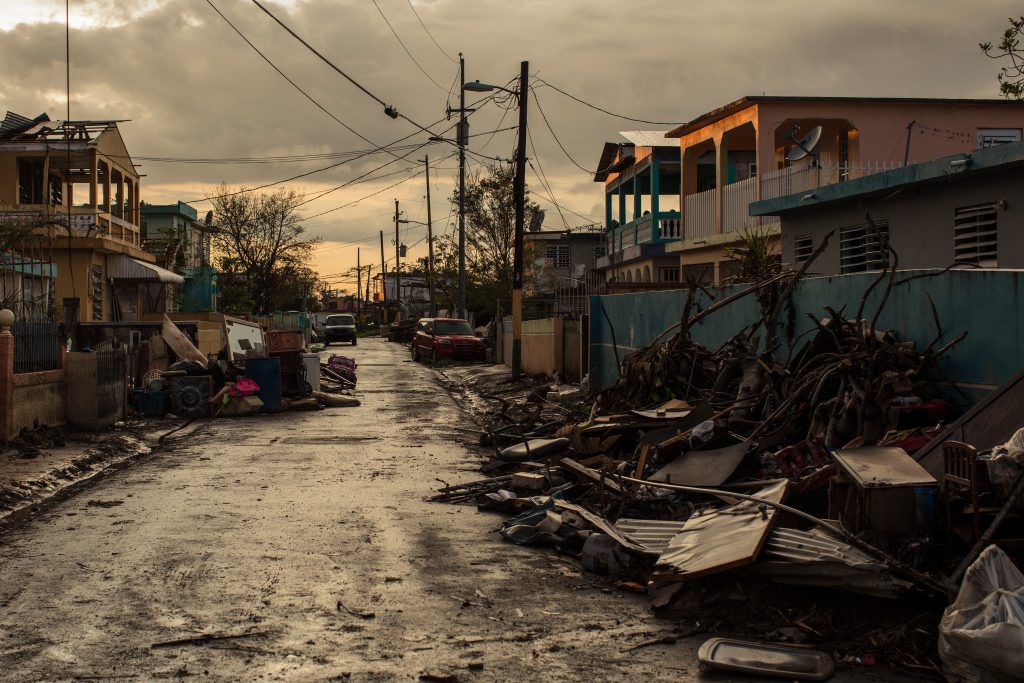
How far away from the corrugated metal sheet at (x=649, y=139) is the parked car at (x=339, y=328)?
31.8 meters

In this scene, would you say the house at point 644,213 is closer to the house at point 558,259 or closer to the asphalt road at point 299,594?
the house at point 558,259

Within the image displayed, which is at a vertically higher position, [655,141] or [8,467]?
[655,141]

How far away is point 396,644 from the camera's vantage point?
578 centimetres

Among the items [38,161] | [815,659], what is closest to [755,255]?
[815,659]

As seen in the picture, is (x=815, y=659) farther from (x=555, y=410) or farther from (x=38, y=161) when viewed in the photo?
(x=38, y=161)

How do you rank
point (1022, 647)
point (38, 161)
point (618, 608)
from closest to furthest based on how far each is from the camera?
point (1022, 647)
point (618, 608)
point (38, 161)

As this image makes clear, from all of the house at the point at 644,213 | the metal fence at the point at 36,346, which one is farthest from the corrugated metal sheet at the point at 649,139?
the metal fence at the point at 36,346

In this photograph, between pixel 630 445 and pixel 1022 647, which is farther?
pixel 630 445

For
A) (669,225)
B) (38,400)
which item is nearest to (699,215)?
(669,225)

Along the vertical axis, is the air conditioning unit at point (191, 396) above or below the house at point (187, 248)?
below

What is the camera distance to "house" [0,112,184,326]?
1304 inches

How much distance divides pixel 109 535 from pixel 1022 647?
276 inches

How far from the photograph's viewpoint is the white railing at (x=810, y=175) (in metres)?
22.0

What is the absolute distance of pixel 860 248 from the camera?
18109mm
